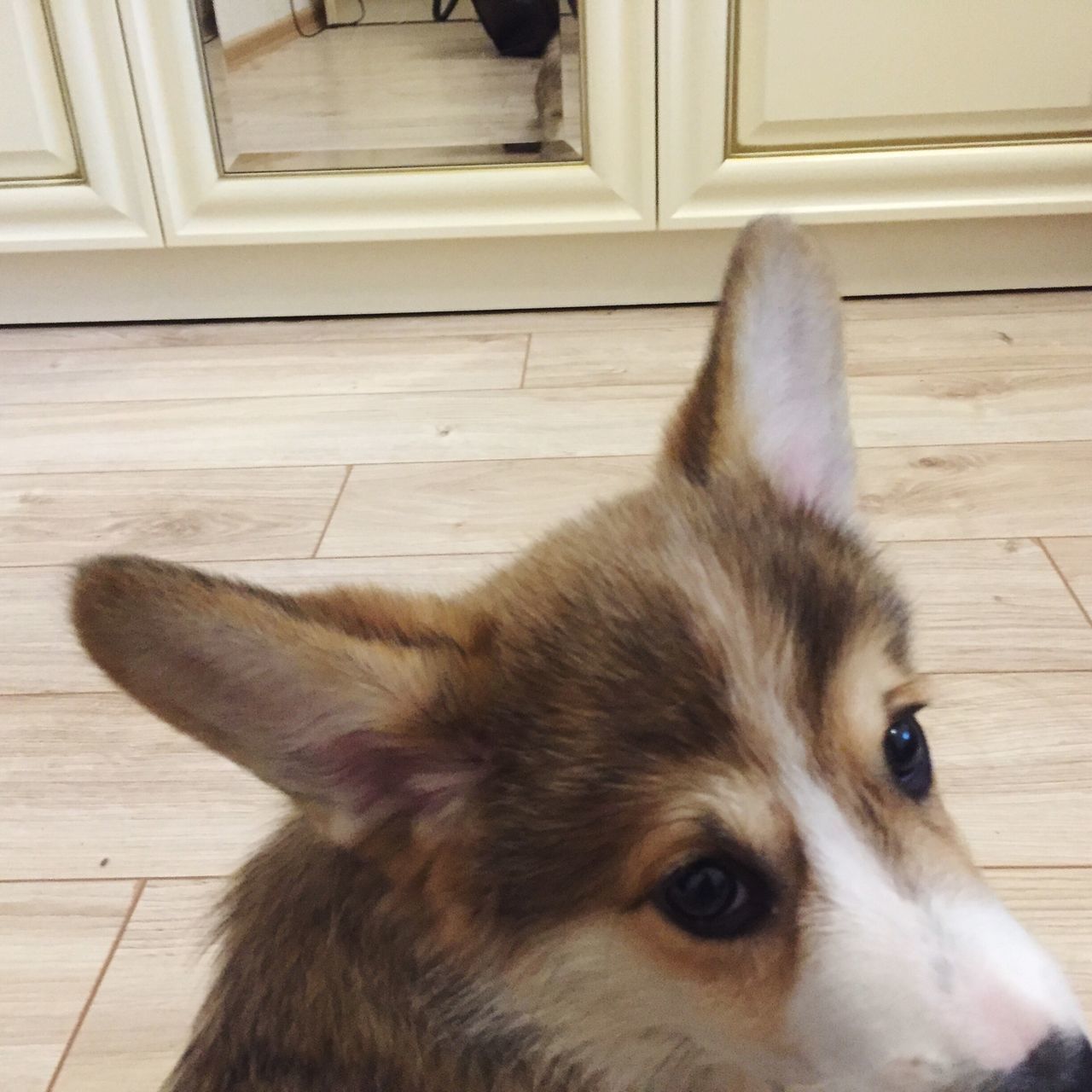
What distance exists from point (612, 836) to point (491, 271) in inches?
84.1

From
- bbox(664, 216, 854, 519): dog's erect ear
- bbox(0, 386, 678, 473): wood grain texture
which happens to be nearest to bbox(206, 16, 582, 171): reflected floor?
bbox(0, 386, 678, 473): wood grain texture

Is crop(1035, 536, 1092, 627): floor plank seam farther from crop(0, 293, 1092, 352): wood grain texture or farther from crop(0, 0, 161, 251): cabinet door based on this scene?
crop(0, 0, 161, 251): cabinet door

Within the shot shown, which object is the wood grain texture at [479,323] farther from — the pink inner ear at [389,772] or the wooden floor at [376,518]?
the pink inner ear at [389,772]

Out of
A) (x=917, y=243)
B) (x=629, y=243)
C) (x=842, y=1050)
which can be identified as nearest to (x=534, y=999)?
(x=842, y=1050)

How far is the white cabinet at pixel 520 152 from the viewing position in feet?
8.02

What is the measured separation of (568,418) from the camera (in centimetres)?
233

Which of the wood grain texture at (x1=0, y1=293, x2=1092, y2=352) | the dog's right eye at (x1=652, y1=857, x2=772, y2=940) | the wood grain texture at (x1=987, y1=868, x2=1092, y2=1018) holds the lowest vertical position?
the wood grain texture at (x1=0, y1=293, x2=1092, y2=352)

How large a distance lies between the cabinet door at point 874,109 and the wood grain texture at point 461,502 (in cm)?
78

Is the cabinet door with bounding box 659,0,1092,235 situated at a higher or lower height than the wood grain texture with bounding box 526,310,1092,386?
higher

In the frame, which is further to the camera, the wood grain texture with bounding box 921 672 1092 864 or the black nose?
the wood grain texture with bounding box 921 672 1092 864

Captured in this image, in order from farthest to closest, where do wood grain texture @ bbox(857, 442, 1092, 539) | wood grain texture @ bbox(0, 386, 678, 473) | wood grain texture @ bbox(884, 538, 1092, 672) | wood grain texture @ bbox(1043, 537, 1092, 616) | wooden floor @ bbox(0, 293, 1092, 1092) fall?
wood grain texture @ bbox(0, 386, 678, 473)
wood grain texture @ bbox(857, 442, 1092, 539)
wood grain texture @ bbox(1043, 537, 1092, 616)
wood grain texture @ bbox(884, 538, 1092, 672)
wooden floor @ bbox(0, 293, 1092, 1092)

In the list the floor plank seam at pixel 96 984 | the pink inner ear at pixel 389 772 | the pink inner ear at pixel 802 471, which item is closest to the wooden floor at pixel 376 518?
the floor plank seam at pixel 96 984

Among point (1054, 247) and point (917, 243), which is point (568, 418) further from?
point (1054, 247)

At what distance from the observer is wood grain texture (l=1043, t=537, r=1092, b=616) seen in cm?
176
